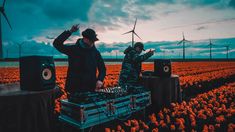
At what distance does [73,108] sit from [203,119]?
3.36 meters

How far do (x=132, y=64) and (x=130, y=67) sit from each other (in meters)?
0.12

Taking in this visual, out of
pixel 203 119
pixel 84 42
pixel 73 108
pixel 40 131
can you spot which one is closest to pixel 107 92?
pixel 73 108

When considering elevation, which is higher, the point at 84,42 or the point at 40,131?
the point at 84,42

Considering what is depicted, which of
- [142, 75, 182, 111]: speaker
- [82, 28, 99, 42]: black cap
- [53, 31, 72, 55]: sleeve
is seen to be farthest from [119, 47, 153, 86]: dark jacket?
[53, 31, 72, 55]: sleeve

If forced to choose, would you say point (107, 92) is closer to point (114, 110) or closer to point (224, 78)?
point (114, 110)

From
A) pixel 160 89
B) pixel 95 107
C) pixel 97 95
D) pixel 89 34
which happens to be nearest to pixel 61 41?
pixel 89 34

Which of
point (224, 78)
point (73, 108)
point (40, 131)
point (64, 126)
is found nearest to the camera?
point (40, 131)

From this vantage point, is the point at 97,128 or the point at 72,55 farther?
the point at 97,128

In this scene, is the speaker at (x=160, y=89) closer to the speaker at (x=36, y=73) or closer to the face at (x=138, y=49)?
the face at (x=138, y=49)

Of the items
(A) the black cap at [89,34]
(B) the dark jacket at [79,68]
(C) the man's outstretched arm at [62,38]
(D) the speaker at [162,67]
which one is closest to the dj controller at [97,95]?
(B) the dark jacket at [79,68]

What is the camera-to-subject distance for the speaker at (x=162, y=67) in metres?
7.17

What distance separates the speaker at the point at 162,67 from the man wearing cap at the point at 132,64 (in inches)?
24.0

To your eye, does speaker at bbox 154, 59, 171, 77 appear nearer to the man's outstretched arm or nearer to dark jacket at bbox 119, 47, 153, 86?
dark jacket at bbox 119, 47, 153, 86

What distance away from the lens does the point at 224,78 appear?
15.2m
